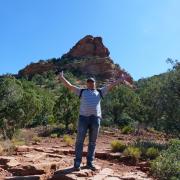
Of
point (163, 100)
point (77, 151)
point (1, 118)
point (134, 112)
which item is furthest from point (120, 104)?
point (77, 151)

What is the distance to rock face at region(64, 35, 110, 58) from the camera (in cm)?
11225

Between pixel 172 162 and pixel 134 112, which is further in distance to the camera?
pixel 134 112

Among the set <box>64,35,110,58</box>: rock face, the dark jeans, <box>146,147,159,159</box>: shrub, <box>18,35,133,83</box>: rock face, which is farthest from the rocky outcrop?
the dark jeans

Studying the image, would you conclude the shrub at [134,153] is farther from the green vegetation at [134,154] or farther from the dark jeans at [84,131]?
the dark jeans at [84,131]

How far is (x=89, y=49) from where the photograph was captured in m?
113

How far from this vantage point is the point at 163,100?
20.3 m

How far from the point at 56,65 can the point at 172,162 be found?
325 feet

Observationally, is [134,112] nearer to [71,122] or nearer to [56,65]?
[71,122]

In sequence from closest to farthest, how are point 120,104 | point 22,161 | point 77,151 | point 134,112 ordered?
point 77,151, point 22,161, point 134,112, point 120,104

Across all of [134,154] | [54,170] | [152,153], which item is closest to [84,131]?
[54,170]

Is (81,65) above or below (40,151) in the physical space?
above

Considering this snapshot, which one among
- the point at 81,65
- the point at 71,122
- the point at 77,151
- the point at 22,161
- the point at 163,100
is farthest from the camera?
the point at 81,65

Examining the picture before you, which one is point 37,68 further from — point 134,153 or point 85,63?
point 134,153

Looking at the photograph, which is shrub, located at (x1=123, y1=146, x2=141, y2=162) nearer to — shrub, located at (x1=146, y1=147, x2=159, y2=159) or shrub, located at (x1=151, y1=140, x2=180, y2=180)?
shrub, located at (x1=146, y1=147, x2=159, y2=159)
